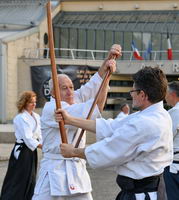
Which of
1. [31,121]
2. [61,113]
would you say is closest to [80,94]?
[61,113]

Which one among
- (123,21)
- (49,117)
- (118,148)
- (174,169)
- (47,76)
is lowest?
(174,169)

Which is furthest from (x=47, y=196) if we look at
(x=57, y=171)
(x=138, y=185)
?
(x=138, y=185)

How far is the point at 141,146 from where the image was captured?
139 inches

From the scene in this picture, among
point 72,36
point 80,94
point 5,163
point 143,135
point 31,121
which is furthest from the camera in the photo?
point 72,36

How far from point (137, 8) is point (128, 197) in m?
34.5

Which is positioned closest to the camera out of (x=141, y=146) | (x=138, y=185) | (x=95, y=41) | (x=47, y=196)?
(x=141, y=146)

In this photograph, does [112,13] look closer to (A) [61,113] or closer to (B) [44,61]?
(B) [44,61]

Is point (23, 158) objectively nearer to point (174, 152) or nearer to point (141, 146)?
point (174, 152)

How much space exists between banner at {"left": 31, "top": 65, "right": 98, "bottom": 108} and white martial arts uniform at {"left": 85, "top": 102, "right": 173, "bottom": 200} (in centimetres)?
2374

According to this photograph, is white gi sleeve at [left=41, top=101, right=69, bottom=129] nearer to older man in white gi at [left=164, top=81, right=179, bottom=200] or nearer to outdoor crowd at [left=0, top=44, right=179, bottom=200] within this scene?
outdoor crowd at [left=0, top=44, right=179, bottom=200]

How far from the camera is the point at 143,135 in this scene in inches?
139

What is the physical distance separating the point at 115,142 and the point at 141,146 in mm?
189

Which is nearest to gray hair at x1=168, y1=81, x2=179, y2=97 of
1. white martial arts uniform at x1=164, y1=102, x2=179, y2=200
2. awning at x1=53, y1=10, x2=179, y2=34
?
white martial arts uniform at x1=164, y1=102, x2=179, y2=200

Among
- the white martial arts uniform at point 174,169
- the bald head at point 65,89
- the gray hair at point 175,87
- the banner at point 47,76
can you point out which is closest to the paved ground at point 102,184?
the white martial arts uniform at point 174,169
